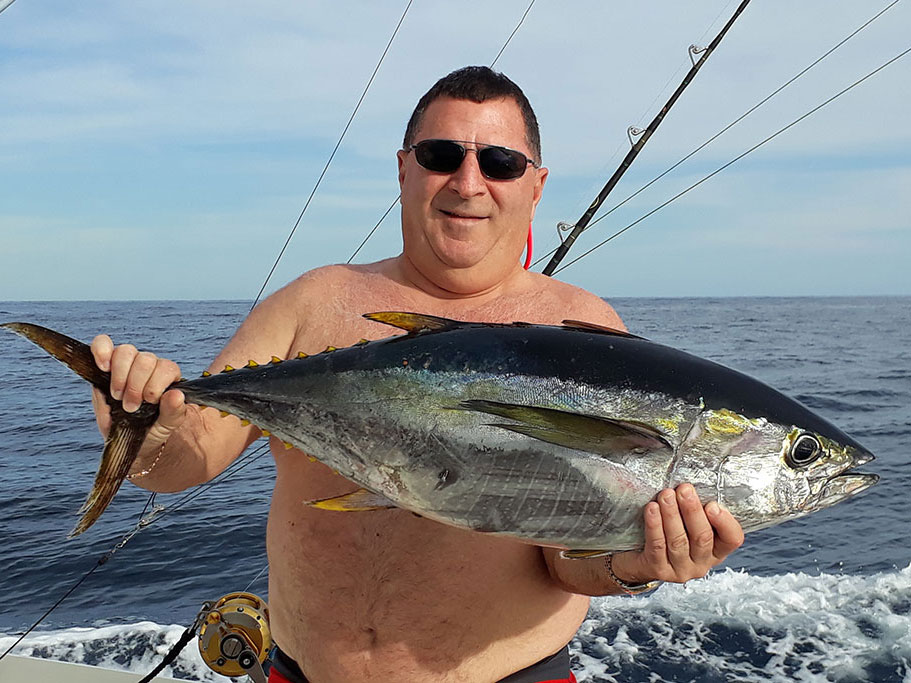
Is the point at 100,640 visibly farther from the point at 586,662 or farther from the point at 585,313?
the point at 585,313

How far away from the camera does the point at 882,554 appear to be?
27.6 feet

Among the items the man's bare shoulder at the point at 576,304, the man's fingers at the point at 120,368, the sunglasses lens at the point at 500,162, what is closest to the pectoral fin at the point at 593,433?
the man's bare shoulder at the point at 576,304

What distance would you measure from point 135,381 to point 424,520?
93cm

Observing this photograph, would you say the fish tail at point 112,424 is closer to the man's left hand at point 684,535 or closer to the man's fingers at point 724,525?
the man's left hand at point 684,535

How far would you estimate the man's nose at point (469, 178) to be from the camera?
2.33 m

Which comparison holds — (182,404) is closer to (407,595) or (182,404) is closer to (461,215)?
(407,595)

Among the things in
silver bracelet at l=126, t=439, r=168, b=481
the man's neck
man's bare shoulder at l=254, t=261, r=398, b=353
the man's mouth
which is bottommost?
silver bracelet at l=126, t=439, r=168, b=481

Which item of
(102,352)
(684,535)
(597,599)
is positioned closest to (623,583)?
(684,535)

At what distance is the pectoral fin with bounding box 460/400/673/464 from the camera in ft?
5.94

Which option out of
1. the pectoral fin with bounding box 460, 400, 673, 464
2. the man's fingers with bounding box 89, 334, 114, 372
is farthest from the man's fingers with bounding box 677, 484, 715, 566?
the man's fingers with bounding box 89, 334, 114, 372

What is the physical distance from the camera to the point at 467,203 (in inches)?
93.0

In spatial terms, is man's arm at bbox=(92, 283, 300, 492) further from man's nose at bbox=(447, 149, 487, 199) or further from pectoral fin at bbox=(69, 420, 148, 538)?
man's nose at bbox=(447, 149, 487, 199)

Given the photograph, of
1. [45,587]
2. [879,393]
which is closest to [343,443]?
[45,587]

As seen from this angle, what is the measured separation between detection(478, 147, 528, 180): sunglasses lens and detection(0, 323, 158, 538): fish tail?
1186 millimetres
